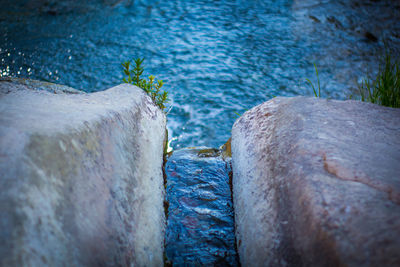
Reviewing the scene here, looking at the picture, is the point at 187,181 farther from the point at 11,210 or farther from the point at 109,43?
the point at 109,43

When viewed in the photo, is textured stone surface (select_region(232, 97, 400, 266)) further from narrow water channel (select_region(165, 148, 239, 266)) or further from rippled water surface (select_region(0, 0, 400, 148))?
rippled water surface (select_region(0, 0, 400, 148))

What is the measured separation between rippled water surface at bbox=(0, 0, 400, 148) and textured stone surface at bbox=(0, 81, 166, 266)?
2522mm

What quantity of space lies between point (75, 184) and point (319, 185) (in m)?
1.08

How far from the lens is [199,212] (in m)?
2.09

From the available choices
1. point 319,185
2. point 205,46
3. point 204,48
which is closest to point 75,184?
point 319,185

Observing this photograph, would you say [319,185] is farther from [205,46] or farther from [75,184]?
[205,46]

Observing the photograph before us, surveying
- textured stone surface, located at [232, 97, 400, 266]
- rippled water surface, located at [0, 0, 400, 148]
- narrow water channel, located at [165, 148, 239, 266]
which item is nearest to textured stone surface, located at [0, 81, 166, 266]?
narrow water channel, located at [165, 148, 239, 266]

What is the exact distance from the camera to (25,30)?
21.9 ft

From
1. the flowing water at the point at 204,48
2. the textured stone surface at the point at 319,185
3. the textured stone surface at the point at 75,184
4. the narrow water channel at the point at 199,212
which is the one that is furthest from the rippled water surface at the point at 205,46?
the textured stone surface at the point at 75,184

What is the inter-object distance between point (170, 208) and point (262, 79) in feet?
13.2

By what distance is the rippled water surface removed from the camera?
5.13m

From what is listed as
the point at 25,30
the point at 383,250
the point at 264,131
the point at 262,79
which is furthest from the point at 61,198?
the point at 25,30

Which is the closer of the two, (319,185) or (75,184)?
(75,184)

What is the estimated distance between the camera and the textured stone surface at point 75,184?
92 centimetres
